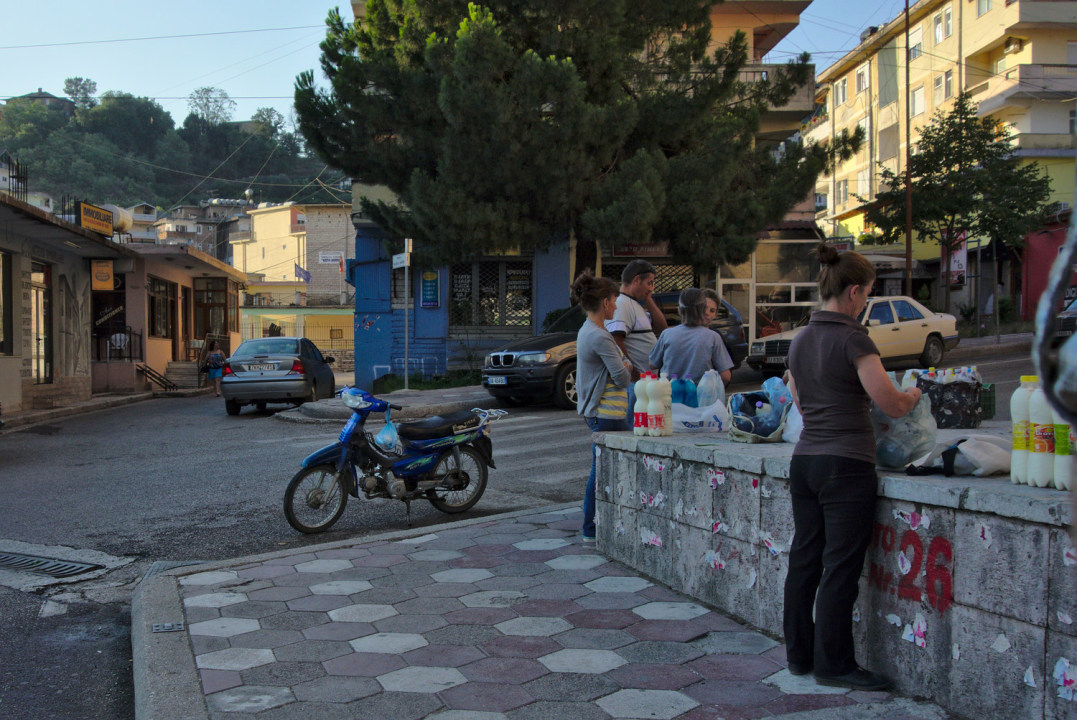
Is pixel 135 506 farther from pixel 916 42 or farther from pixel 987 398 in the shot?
pixel 916 42

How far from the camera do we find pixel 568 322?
16.3 metres

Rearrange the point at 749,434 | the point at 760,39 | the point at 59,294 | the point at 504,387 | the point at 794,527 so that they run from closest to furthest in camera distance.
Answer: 1. the point at 794,527
2. the point at 749,434
3. the point at 504,387
4. the point at 59,294
5. the point at 760,39

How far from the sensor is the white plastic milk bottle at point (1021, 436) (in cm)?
310

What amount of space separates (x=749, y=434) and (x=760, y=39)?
81.3 feet

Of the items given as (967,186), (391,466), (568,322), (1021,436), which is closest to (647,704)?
(1021,436)

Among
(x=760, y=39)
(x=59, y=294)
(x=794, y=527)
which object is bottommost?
(x=794, y=527)

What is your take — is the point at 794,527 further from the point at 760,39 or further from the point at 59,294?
the point at 760,39

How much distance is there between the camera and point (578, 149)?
16.6 metres

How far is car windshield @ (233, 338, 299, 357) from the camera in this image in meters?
16.7

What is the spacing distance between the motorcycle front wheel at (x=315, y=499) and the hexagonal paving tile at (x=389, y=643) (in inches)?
108

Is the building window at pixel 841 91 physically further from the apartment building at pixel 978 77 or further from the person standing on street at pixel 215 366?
the person standing on street at pixel 215 366

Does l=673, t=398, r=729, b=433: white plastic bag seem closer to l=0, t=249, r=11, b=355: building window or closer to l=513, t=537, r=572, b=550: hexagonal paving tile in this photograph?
l=513, t=537, r=572, b=550: hexagonal paving tile

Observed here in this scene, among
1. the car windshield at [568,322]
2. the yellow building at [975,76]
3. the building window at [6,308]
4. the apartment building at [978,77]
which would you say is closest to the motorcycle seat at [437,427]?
the car windshield at [568,322]

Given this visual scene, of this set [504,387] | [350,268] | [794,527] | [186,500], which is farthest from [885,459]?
[350,268]
